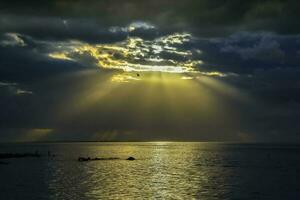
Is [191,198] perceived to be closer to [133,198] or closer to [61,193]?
[133,198]

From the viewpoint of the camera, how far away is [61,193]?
6512 centimetres

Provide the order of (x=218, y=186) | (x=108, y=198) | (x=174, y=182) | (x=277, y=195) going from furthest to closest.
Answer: (x=174, y=182) < (x=218, y=186) < (x=277, y=195) < (x=108, y=198)

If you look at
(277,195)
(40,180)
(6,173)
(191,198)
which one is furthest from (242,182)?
(6,173)

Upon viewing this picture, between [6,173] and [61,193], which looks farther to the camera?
[6,173]

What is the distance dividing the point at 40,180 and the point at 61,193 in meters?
21.9

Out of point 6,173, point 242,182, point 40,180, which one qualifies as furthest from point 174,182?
point 6,173

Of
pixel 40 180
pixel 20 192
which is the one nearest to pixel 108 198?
pixel 20 192

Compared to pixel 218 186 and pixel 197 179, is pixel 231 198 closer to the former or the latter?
pixel 218 186

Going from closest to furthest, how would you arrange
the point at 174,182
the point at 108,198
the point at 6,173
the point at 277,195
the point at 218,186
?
the point at 108,198, the point at 277,195, the point at 218,186, the point at 174,182, the point at 6,173

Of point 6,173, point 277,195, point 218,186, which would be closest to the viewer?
point 277,195

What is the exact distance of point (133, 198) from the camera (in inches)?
2367

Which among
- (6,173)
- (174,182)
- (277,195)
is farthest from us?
(6,173)

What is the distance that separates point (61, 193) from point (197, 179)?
3186cm

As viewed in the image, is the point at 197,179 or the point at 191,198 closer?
the point at 191,198
